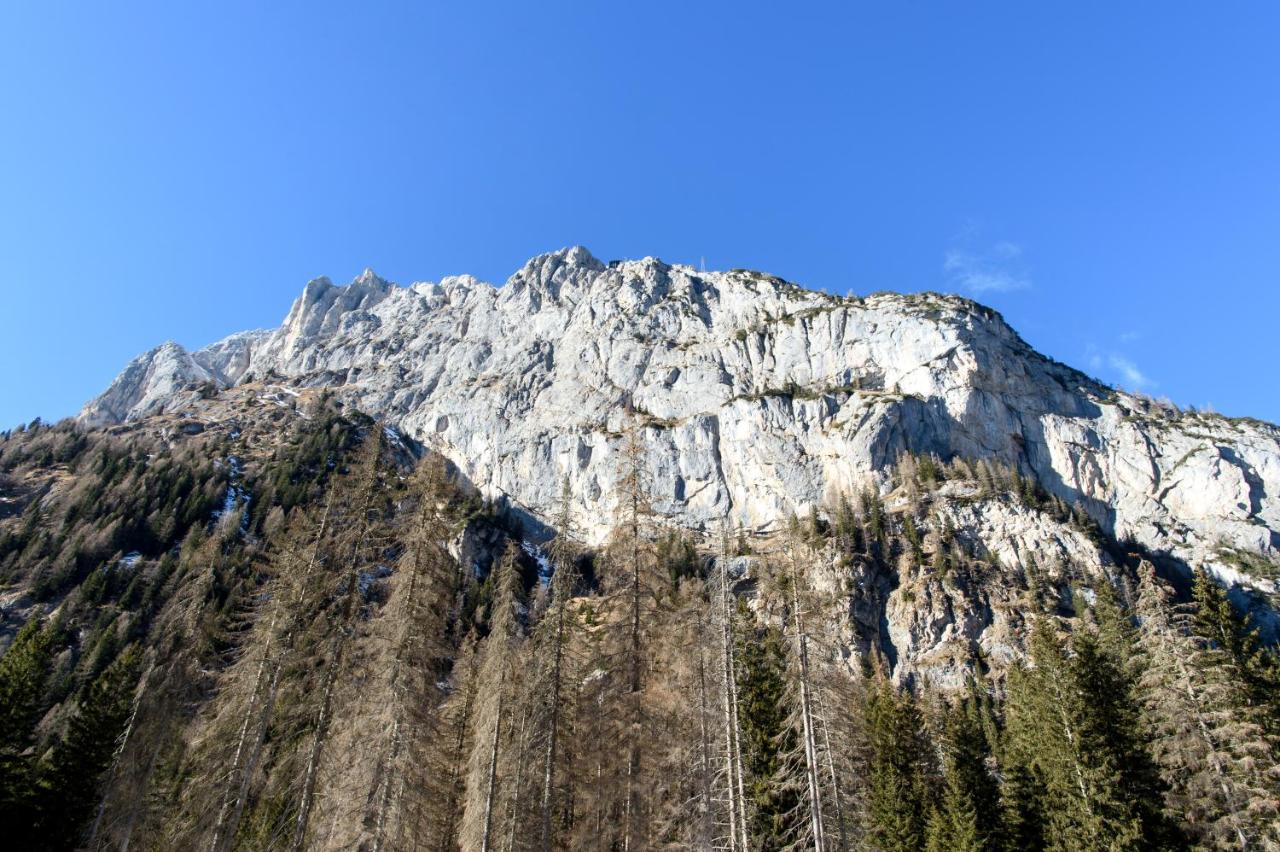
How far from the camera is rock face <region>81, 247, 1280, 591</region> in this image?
120062 millimetres

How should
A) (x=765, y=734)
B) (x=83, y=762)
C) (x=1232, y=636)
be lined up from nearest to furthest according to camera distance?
(x=765, y=734) < (x=1232, y=636) < (x=83, y=762)

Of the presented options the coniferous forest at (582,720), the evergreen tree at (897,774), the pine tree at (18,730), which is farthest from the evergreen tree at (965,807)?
the pine tree at (18,730)

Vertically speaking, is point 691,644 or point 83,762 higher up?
point 691,644

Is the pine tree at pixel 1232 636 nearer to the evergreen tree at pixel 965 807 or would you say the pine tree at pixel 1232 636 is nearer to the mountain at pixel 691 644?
the mountain at pixel 691 644

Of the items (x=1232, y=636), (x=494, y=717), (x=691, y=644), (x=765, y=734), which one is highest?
(x=1232, y=636)

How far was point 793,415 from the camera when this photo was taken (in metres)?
134

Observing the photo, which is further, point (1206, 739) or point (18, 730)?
point (18, 730)

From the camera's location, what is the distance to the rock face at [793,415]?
120 metres

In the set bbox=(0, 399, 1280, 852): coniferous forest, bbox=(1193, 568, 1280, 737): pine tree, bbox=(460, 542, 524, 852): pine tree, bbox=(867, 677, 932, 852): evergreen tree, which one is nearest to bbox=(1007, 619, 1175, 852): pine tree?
bbox=(0, 399, 1280, 852): coniferous forest

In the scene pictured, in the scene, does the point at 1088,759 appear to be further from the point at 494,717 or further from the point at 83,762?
the point at 83,762

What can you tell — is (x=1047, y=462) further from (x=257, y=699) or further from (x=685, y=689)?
(x=257, y=699)

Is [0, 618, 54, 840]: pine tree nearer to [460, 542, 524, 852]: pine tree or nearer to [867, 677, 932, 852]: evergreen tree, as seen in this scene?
[460, 542, 524, 852]: pine tree

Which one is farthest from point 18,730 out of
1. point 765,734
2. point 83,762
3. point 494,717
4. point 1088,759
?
point 1088,759

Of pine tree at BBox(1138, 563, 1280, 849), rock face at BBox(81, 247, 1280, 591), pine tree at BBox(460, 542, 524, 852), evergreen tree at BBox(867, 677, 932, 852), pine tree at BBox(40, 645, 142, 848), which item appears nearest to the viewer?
pine tree at BBox(460, 542, 524, 852)
